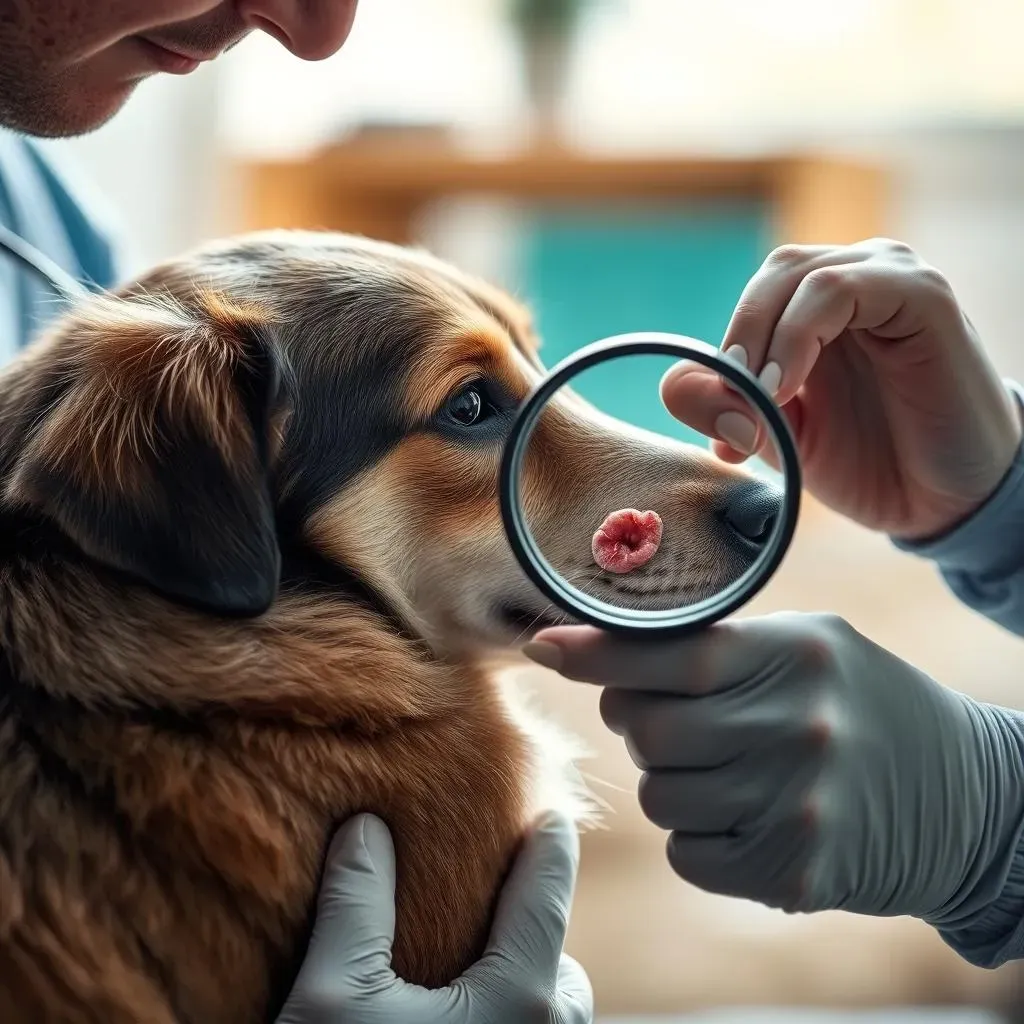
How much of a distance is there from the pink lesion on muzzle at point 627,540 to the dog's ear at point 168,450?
9.5 inches

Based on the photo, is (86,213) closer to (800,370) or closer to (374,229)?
(800,370)

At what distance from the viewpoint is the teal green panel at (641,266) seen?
3.24 metres

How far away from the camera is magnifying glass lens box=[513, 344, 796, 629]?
2.59 ft

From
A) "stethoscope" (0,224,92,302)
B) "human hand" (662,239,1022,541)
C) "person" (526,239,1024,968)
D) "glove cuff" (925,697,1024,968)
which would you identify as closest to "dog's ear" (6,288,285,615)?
"stethoscope" (0,224,92,302)

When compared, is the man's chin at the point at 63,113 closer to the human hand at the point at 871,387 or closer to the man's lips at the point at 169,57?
the man's lips at the point at 169,57

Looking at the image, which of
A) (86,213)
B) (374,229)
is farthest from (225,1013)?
(374,229)

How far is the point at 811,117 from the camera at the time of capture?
3275 millimetres

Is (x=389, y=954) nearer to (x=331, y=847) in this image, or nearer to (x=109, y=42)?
(x=331, y=847)

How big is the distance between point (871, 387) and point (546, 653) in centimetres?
47

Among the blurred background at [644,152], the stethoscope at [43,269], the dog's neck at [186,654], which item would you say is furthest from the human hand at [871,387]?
the blurred background at [644,152]

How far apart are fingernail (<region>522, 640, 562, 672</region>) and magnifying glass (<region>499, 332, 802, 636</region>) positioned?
0.14ft

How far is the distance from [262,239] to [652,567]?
0.47 metres

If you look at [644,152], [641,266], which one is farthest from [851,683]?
[641,266]

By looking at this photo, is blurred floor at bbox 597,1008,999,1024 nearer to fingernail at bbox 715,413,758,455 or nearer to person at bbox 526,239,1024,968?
person at bbox 526,239,1024,968
